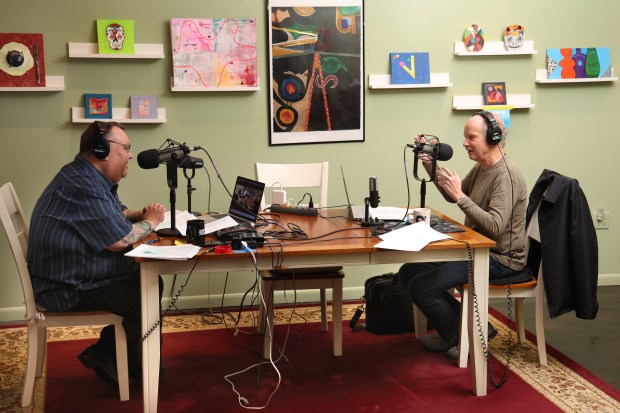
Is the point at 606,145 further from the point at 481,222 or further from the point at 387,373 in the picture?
the point at 387,373

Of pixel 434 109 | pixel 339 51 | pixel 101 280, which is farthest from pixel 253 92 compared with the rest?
pixel 101 280

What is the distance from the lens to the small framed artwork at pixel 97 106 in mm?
4250

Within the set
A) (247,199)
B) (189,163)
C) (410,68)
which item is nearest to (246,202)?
(247,199)

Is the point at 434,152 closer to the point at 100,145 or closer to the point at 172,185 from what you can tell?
the point at 172,185

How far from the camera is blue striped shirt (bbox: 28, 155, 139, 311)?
3.01m

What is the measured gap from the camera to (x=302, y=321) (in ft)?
14.1

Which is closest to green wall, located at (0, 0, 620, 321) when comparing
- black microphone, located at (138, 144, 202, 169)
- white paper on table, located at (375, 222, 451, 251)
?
black microphone, located at (138, 144, 202, 169)

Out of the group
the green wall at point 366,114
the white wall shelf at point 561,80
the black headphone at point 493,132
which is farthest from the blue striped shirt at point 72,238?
the white wall shelf at point 561,80

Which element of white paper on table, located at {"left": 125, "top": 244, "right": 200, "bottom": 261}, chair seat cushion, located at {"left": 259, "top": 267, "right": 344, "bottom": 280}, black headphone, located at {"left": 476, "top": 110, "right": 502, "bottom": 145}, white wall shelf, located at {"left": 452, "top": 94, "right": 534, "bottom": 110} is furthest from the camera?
white wall shelf, located at {"left": 452, "top": 94, "right": 534, "bottom": 110}

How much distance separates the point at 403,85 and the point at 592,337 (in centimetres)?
179

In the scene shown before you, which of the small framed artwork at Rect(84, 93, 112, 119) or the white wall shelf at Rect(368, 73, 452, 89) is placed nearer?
the small framed artwork at Rect(84, 93, 112, 119)

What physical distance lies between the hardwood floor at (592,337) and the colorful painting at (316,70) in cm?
151

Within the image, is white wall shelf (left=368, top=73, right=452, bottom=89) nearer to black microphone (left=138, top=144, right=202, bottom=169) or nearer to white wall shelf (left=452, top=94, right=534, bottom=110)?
white wall shelf (left=452, top=94, right=534, bottom=110)

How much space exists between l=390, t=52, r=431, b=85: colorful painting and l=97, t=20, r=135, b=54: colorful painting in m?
1.54
